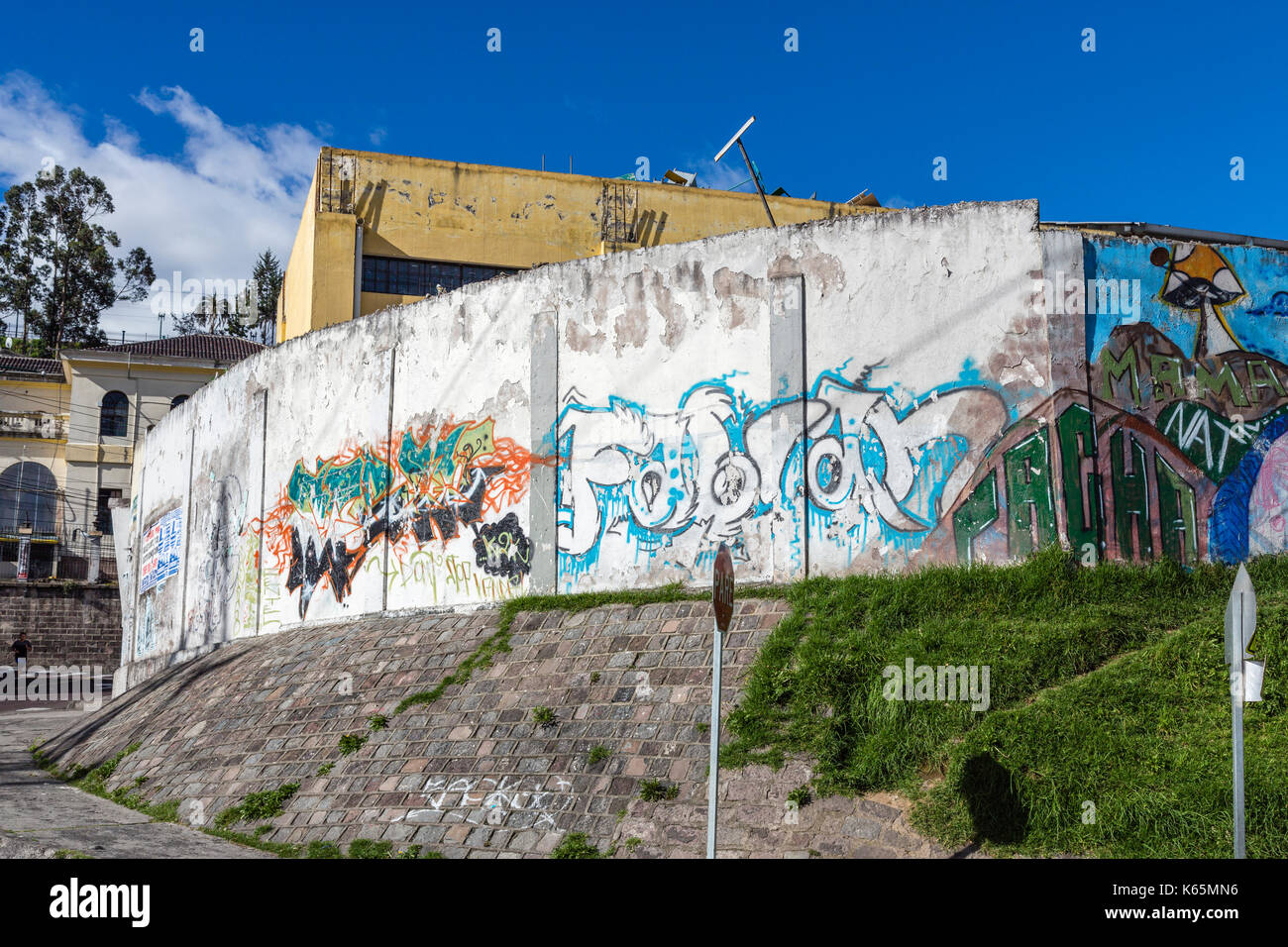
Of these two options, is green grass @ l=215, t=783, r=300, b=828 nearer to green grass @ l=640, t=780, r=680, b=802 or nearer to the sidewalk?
the sidewalk

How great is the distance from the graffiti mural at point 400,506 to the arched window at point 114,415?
77.0 feet

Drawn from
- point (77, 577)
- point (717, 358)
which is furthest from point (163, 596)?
point (717, 358)

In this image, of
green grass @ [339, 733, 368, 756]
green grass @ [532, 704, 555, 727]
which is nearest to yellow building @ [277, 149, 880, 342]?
green grass @ [339, 733, 368, 756]

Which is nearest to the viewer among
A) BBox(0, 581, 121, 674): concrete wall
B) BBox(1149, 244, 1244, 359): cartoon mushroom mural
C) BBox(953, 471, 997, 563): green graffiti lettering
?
BBox(953, 471, 997, 563): green graffiti lettering

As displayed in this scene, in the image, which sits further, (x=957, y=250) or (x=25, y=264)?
(x=25, y=264)

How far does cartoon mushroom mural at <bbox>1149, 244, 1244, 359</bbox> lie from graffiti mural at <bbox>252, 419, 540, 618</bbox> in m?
8.56

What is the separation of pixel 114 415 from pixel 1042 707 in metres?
37.9

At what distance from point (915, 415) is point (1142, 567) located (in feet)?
10.1

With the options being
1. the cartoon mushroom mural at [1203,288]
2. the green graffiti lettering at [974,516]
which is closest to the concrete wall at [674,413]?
the green graffiti lettering at [974,516]

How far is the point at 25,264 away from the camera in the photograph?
49.1 metres

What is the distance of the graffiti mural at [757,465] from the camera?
44.6ft

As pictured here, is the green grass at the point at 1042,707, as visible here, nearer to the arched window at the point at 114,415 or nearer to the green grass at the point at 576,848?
the green grass at the point at 576,848

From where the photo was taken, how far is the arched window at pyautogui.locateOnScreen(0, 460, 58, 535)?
38562mm

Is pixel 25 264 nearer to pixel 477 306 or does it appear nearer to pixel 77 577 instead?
pixel 77 577
